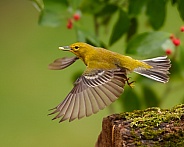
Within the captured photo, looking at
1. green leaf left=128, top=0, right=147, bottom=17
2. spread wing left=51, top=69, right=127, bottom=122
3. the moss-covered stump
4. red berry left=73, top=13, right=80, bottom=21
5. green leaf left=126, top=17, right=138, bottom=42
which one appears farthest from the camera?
green leaf left=126, top=17, right=138, bottom=42

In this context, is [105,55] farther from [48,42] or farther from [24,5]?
[24,5]

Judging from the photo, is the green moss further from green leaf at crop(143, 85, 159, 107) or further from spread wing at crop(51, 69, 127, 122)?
green leaf at crop(143, 85, 159, 107)

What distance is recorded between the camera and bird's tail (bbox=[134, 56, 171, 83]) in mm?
3256

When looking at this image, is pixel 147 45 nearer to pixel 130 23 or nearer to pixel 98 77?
pixel 130 23

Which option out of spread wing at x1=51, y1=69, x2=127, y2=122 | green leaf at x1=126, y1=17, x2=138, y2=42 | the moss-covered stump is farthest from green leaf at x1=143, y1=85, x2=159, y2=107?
the moss-covered stump

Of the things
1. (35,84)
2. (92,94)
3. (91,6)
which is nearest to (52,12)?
(91,6)

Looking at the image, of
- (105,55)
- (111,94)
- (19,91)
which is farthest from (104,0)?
(19,91)

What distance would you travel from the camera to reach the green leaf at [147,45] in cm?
381

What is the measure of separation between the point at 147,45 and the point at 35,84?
3687 mm

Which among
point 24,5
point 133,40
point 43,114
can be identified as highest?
point 24,5

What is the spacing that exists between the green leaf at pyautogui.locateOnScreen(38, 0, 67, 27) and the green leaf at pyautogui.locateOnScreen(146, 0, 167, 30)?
44 cm

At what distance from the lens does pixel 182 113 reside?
2.76 metres

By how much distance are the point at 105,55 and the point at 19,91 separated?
4.08 meters

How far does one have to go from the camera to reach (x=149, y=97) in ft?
14.3
